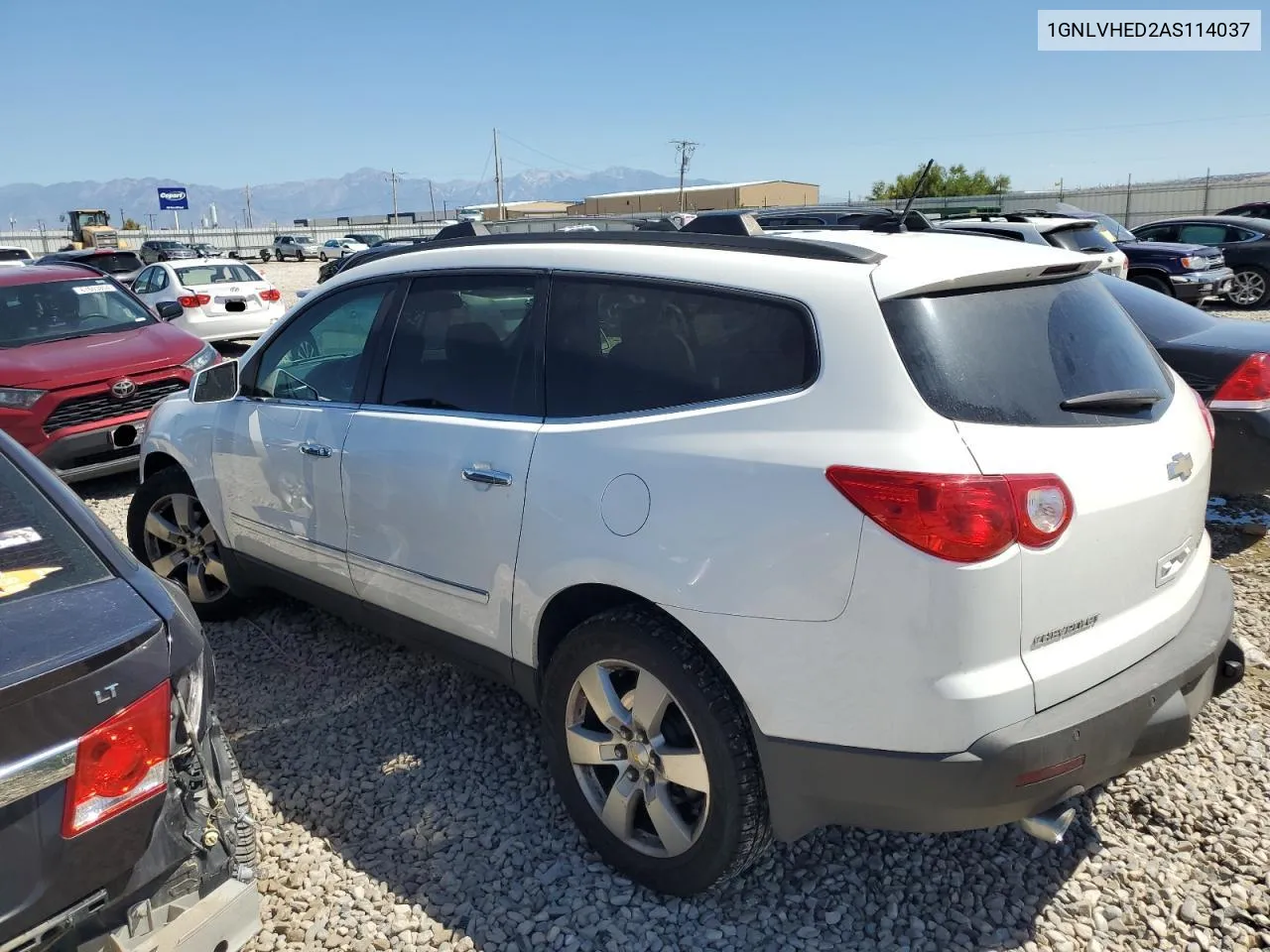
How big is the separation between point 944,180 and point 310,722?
193 feet

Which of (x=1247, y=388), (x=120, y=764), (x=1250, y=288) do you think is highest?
(x=1247, y=388)

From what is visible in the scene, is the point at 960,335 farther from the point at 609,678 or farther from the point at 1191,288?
the point at 1191,288

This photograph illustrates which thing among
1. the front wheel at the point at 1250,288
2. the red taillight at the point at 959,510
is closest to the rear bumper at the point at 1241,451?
the red taillight at the point at 959,510

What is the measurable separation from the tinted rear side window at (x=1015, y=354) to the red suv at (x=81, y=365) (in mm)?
5796

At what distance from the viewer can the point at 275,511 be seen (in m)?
3.85

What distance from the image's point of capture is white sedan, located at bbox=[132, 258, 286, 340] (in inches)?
546

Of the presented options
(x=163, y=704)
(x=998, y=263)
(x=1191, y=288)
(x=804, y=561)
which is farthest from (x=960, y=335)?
(x=1191, y=288)

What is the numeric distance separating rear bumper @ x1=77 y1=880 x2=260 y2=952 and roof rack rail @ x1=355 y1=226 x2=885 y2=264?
198 cm

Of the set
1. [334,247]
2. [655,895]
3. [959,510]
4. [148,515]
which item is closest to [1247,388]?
[959,510]

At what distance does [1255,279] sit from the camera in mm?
15711

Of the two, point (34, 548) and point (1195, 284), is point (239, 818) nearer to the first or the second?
point (34, 548)

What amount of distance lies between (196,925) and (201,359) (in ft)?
21.1

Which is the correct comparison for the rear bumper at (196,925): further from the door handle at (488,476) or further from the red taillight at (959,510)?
the red taillight at (959,510)

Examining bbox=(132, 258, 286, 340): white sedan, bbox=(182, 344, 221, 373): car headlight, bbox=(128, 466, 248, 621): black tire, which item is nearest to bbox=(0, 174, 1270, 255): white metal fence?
bbox=(132, 258, 286, 340): white sedan
